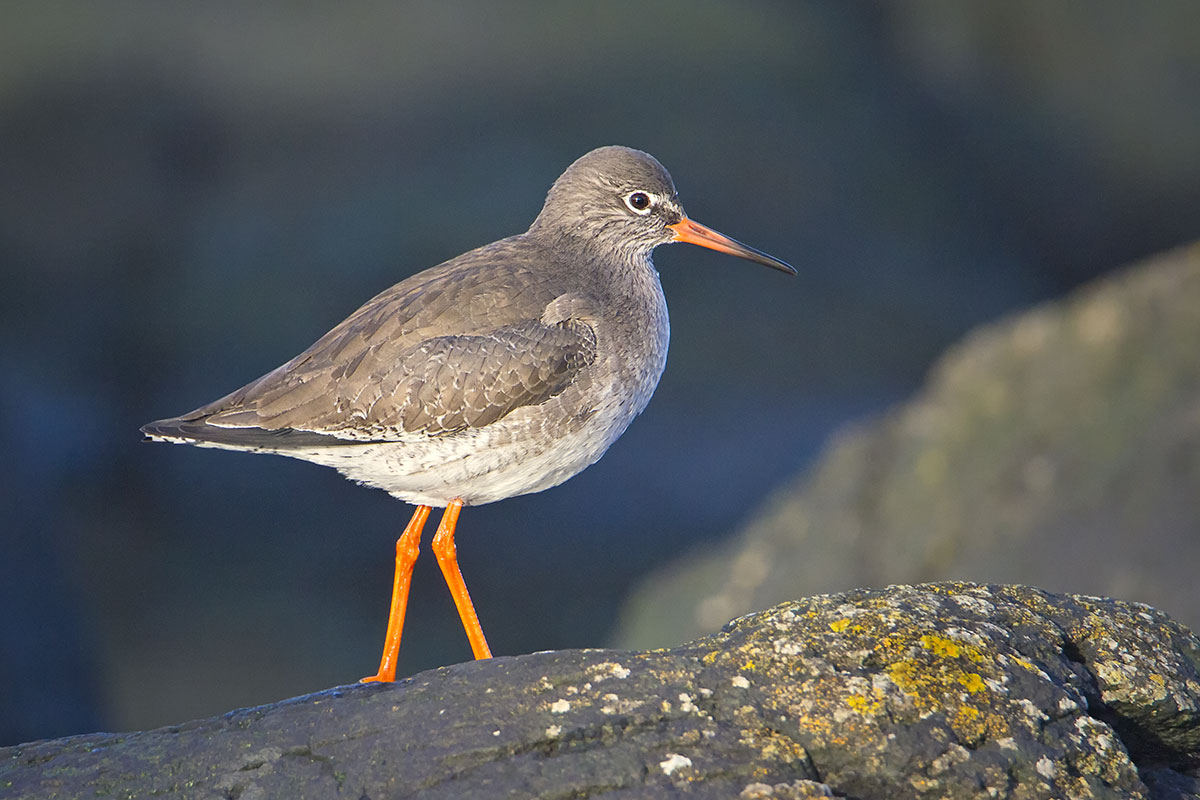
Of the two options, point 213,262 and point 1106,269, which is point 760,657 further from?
point 1106,269

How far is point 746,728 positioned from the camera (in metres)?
3.64

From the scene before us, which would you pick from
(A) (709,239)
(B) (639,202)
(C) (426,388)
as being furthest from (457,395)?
(A) (709,239)

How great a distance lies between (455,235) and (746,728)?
358 inches

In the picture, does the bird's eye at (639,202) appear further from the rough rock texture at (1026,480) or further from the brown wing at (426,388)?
the rough rock texture at (1026,480)

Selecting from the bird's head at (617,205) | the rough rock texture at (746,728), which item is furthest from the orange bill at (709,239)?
the rough rock texture at (746,728)

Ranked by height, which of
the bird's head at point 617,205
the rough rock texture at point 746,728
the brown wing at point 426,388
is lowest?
the rough rock texture at point 746,728

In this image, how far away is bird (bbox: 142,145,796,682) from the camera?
574 centimetres

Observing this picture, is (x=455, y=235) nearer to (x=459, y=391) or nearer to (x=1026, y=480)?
(x=1026, y=480)

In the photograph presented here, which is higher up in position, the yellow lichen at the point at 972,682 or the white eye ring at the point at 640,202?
the white eye ring at the point at 640,202

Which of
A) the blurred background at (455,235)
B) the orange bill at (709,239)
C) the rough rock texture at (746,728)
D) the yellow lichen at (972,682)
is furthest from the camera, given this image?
the blurred background at (455,235)

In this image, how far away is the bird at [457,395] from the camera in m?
5.74

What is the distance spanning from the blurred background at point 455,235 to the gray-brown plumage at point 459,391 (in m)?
5.04

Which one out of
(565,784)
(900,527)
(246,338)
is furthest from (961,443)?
(246,338)

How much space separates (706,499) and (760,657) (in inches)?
316
